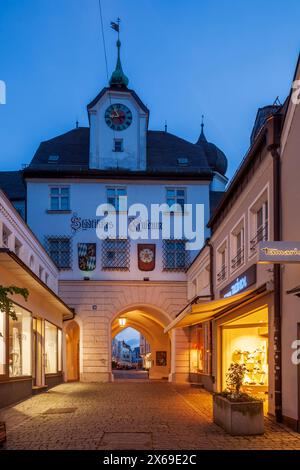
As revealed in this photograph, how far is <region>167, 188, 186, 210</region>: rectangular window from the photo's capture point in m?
34.5

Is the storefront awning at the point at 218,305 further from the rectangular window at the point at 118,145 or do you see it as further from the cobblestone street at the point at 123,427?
the rectangular window at the point at 118,145

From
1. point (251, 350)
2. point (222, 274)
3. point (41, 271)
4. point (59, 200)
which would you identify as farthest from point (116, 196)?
point (251, 350)

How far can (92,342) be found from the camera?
109 ft

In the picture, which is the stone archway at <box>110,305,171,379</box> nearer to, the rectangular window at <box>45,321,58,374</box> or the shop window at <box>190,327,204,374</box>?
the shop window at <box>190,327,204,374</box>

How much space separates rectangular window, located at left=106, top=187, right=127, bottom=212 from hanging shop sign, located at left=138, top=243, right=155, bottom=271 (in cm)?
235

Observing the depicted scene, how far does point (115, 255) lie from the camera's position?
111ft

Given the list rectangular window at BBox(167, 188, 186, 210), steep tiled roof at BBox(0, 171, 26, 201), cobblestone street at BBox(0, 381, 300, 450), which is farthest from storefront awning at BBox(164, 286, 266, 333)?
steep tiled roof at BBox(0, 171, 26, 201)

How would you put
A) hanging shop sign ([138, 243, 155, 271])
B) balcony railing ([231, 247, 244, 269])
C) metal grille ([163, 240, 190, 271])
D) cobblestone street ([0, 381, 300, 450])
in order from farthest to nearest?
metal grille ([163, 240, 190, 271])
hanging shop sign ([138, 243, 155, 271])
balcony railing ([231, 247, 244, 269])
cobblestone street ([0, 381, 300, 450])

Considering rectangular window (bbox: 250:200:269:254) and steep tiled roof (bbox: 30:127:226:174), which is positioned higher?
steep tiled roof (bbox: 30:127:226:174)

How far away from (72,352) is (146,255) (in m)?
7.79

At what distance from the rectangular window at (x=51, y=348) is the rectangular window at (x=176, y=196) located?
9.77m

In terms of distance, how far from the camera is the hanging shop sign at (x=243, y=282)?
53.0ft

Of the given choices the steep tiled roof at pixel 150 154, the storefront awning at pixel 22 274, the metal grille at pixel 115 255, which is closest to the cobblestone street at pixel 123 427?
the storefront awning at pixel 22 274
